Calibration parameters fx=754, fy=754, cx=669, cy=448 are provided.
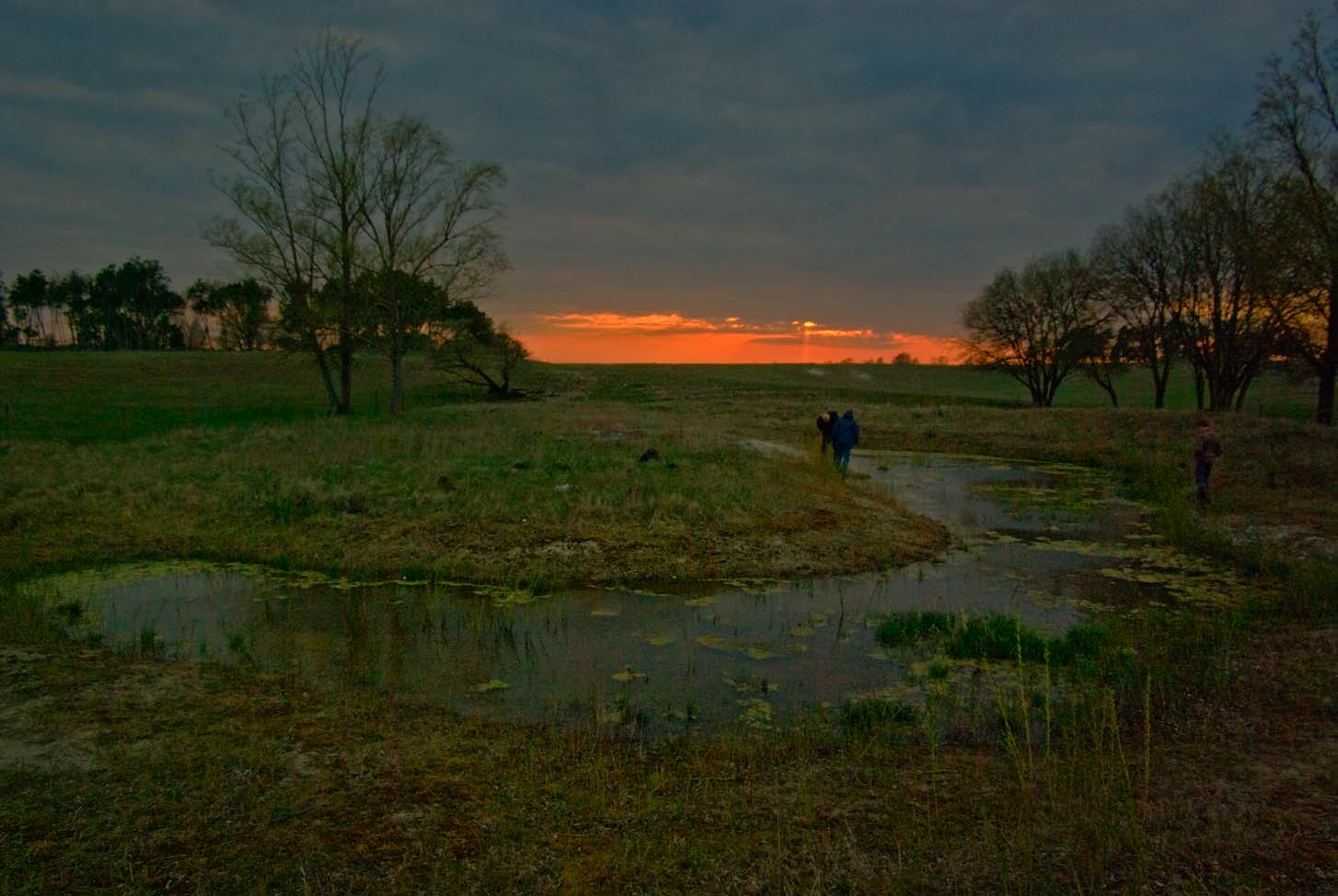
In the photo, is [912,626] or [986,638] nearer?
[986,638]

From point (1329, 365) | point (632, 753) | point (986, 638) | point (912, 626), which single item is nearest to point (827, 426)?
point (912, 626)

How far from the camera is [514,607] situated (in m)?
11.0

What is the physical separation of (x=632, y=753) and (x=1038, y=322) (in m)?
58.5

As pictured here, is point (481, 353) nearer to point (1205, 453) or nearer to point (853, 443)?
point (853, 443)

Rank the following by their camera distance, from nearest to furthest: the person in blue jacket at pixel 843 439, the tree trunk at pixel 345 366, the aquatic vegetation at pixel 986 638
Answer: the aquatic vegetation at pixel 986 638 < the person in blue jacket at pixel 843 439 < the tree trunk at pixel 345 366

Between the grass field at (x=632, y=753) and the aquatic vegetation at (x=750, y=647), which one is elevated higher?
the grass field at (x=632, y=753)

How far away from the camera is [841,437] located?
882 inches

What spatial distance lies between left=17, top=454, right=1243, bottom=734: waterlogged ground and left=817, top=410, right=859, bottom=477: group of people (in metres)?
7.19

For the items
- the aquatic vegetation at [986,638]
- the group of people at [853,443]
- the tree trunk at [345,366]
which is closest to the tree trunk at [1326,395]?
the group of people at [853,443]

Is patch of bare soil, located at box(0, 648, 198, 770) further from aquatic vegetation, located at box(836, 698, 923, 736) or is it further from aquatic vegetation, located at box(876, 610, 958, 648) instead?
aquatic vegetation, located at box(876, 610, 958, 648)

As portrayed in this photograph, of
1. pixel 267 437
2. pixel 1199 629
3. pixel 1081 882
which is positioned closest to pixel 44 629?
pixel 1081 882

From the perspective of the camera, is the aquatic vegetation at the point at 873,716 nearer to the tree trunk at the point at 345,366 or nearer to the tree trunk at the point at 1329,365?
the tree trunk at the point at 1329,365

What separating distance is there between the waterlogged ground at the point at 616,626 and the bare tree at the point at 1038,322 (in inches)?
1715

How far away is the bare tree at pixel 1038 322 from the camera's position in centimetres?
5328
